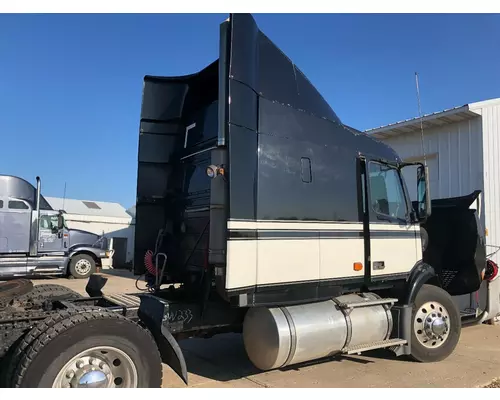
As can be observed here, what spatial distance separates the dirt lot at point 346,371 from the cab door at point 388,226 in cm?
114

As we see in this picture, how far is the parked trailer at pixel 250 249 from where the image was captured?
12.4 feet

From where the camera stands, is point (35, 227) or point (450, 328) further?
point (35, 227)

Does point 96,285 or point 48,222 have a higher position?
point 48,222

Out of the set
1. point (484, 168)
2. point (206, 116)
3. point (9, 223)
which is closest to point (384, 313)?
point (206, 116)

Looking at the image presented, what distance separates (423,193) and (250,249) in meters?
2.91

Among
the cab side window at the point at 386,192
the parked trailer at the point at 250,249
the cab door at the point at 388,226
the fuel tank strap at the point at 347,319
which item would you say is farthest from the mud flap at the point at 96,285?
the cab side window at the point at 386,192

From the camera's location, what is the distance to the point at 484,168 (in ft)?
30.6

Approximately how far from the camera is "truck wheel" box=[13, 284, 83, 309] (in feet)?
16.1

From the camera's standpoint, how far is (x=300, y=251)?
4.74 m

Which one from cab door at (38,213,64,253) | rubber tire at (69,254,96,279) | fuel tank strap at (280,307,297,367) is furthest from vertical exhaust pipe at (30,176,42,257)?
Result: fuel tank strap at (280,307,297,367)

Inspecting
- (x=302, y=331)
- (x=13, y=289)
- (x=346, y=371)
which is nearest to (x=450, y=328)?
(x=346, y=371)

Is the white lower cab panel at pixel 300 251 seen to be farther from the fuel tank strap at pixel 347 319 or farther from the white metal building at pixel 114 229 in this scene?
the white metal building at pixel 114 229

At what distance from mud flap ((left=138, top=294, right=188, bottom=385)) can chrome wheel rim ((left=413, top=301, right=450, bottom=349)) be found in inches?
132

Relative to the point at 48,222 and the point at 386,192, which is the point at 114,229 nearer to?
the point at 48,222
